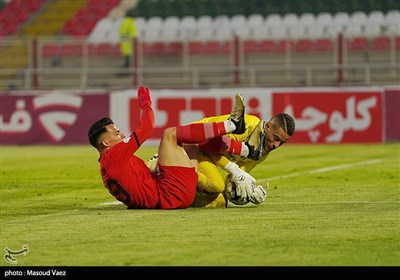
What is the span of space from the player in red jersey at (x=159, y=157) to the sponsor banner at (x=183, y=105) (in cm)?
1795

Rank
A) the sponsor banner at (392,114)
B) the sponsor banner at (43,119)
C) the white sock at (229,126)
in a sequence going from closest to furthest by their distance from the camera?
1. the white sock at (229,126)
2. the sponsor banner at (392,114)
3. the sponsor banner at (43,119)

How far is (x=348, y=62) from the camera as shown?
31.6 meters

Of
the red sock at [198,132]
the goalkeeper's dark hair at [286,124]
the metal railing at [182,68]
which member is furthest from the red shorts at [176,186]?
the metal railing at [182,68]

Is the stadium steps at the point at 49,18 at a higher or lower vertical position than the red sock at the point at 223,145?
higher

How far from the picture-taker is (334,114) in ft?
95.3

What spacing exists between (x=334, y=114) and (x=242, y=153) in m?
17.8

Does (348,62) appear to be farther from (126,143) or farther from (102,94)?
(126,143)

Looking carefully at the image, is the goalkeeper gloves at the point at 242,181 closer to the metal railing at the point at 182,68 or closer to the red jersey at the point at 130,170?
the red jersey at the point at 130,170

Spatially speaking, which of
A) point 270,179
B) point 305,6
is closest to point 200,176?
point 270,179

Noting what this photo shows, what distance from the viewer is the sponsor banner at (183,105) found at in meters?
29.4

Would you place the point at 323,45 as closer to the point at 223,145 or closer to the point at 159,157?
the point at 223,145

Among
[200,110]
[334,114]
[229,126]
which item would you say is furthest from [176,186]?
[200,110]

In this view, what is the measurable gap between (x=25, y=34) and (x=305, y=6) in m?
9.52
